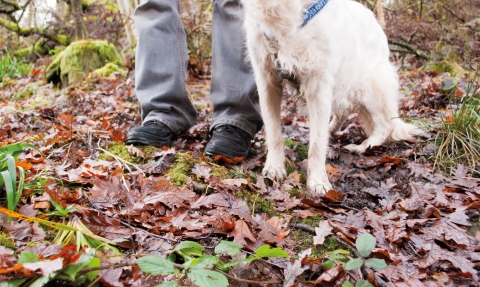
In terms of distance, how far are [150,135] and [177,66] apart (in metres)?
0.59

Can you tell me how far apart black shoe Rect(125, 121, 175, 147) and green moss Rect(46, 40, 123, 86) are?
421 centimetres

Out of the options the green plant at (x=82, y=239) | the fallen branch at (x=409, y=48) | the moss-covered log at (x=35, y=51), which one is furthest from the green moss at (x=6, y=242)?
the moss-covered log at (x=35, y=51)

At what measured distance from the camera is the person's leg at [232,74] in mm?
2902

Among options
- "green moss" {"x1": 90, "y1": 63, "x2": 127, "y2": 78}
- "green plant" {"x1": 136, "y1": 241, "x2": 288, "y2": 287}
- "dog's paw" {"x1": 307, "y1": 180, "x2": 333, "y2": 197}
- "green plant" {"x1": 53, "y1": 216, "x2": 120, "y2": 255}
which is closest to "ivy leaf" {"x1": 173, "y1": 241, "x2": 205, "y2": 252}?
"green plant" {"x1": 136, "y1": 241, "x2": 288, "y2": 287}

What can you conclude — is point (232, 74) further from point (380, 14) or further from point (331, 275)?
point (380, 14)

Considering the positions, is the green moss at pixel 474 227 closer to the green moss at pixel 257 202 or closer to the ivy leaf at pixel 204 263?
the green moss at pixel 257 202

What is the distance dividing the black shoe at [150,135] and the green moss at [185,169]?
34 cm

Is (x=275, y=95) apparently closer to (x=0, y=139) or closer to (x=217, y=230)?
(x=217, y=230)

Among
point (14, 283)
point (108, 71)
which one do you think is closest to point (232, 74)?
point (14, 283)

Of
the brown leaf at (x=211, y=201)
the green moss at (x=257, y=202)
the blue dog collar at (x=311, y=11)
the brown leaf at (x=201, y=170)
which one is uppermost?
the blue dog collar at (x=311, y=11)

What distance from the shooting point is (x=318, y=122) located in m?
2.52

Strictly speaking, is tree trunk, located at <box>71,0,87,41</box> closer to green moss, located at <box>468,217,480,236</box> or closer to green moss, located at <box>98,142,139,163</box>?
green moss, located at <box>98,142,139,163</box>

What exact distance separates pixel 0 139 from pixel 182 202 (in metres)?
1.97

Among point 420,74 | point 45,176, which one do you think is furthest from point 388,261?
point 420,74
